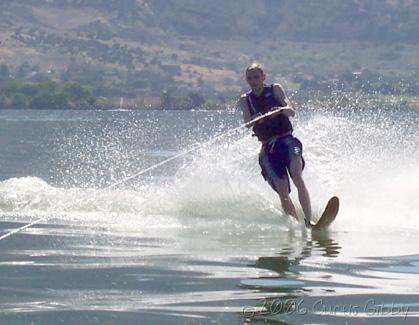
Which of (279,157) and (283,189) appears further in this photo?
(279,157)

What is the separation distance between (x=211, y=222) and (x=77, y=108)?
128449 millimetres

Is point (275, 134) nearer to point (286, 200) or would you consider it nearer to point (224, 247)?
point (286, 200)

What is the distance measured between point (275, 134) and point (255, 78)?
0.73m

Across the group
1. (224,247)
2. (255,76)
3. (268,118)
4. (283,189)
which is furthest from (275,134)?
(224,247)

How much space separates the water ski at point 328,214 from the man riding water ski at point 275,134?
29 cm

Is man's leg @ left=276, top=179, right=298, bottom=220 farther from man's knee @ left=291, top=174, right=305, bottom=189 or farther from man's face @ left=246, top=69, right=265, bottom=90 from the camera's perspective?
man's face @ left=246, top=69, right=265, bottom=90

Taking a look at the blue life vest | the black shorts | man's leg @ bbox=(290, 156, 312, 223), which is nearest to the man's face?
the blue life vest

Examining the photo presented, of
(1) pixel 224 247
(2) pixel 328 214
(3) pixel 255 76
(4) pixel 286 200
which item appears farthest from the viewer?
(4) pixel 286 200

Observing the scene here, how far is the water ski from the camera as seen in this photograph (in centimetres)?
1325

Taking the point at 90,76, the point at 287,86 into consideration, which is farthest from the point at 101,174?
the point at 90,76

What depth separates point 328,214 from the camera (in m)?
13.3

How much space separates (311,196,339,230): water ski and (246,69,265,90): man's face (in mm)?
1506

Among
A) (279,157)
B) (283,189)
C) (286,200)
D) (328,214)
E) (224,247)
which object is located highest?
(279,157)

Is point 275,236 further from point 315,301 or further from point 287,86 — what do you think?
point 287,86
